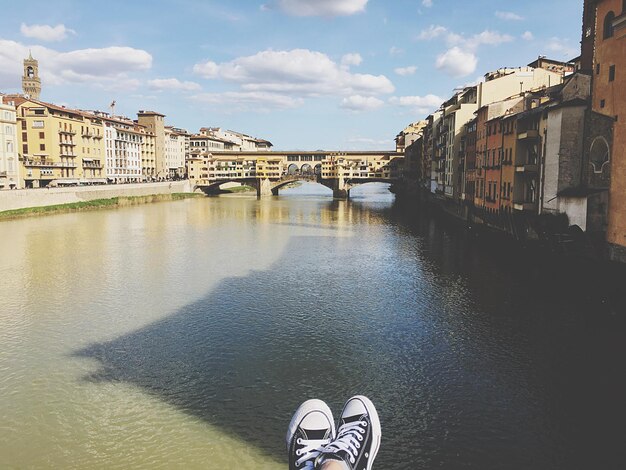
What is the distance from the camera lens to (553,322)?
778 inches

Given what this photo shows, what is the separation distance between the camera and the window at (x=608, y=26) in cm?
2529

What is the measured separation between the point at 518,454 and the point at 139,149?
110 metres

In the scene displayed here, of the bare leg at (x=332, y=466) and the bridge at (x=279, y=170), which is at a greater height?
the bridge at (x=279, y=170)

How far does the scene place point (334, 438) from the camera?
4668 mm

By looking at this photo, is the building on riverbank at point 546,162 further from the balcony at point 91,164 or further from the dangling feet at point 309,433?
the balcony at point 91,164

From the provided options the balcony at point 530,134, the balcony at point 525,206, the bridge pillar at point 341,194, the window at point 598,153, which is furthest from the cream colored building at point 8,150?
the window at point 598,153

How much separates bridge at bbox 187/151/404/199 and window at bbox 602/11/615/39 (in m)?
75.6

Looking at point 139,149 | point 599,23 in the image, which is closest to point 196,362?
point 599,23

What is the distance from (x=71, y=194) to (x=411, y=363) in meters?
60.1

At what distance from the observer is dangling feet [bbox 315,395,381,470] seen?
13.8ft

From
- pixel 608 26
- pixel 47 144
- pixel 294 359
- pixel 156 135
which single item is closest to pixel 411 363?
pixel 294 359

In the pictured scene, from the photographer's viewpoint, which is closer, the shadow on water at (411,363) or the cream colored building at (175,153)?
the shadow on water at (411,363)

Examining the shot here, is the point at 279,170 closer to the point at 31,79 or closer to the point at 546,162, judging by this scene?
the point at 31,79

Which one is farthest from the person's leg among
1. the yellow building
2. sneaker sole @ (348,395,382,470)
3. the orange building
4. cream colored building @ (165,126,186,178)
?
cream colored building @ (165,126,186,178)
